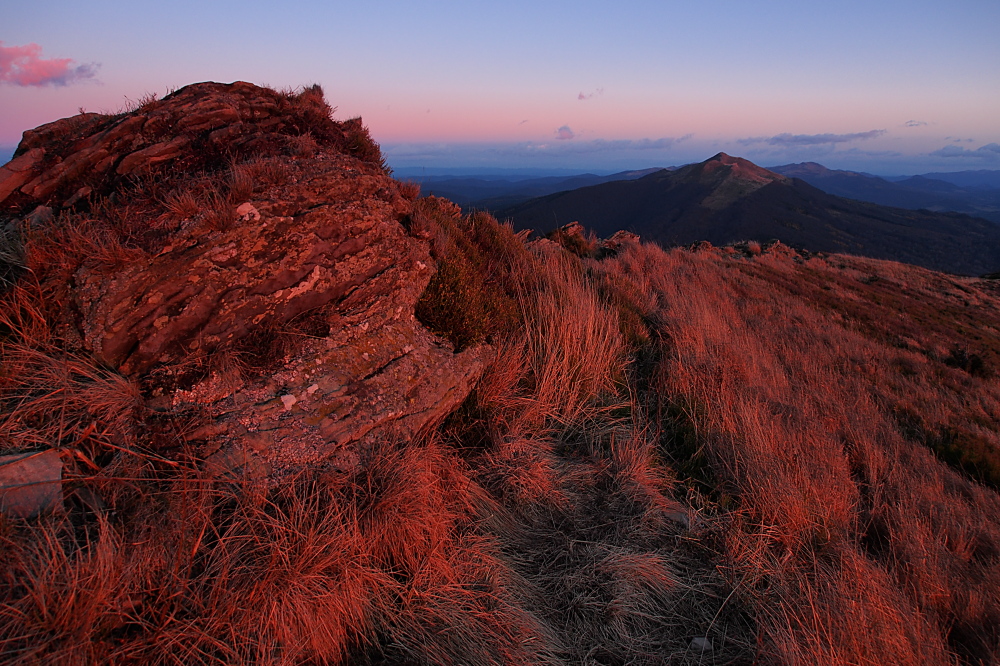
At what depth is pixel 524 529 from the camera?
329cm

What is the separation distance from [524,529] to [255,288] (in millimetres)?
2483

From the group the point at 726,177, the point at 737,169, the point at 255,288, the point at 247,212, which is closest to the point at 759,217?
the point at 726,177

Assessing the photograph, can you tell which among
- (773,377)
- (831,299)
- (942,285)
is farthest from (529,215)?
(773,377)

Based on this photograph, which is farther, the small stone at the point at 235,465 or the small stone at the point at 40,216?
the small stone at the point at 40,216

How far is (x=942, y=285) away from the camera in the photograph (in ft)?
73.3

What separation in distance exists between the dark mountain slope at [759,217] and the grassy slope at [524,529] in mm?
38107

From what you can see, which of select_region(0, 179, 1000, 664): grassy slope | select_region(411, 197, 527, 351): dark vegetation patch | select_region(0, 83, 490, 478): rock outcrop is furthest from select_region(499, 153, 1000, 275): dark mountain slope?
select_region(0, 83, 490, 478): rock outcrop

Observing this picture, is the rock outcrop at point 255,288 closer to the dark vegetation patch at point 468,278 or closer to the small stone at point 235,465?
the small stone at point 235,465

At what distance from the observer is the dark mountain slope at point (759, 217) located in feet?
180

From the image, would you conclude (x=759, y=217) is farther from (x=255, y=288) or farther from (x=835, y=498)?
(x=255, y=288)

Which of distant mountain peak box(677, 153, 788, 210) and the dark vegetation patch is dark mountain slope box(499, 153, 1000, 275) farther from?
the dark vegetation patch

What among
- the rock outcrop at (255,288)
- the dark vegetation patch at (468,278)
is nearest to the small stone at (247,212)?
the rock outcrop at (255,288)

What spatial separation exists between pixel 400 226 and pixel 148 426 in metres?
2.50

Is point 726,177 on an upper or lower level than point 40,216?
upper
